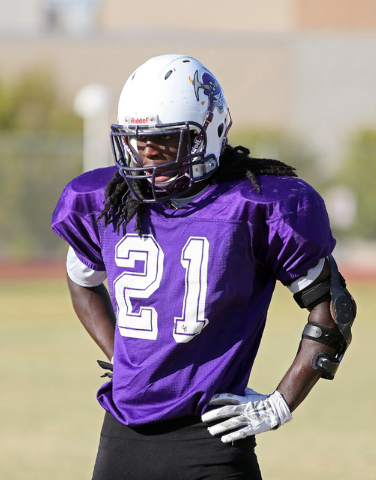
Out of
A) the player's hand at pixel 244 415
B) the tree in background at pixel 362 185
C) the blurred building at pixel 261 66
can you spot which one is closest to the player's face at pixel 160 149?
the player's hand at pixel 244 415

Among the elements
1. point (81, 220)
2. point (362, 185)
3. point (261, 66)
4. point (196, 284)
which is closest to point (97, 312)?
point (81, 220)

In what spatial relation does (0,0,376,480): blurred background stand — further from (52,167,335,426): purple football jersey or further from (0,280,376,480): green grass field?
(52,167,335,426): purple football jersey

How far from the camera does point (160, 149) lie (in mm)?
2566

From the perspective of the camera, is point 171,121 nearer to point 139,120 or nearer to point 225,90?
point 139,120

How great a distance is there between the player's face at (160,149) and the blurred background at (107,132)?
8.32 ft

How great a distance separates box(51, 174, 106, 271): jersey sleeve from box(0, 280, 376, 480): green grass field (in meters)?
2.09

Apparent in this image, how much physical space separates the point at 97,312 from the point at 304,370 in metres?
0.85

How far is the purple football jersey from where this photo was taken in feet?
8.07

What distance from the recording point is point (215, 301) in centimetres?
245

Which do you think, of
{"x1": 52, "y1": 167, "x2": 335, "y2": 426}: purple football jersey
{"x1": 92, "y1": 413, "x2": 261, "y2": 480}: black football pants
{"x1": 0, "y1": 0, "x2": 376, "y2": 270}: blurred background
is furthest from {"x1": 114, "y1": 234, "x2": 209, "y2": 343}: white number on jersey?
{"x1": 0, "y1": 0, "x2": 376, "y2": 270}: blurred background

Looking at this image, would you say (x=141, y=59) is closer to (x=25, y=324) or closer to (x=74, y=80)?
(x=74, y=80)

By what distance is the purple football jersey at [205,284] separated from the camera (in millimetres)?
2459

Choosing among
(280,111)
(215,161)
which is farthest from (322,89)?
(215,161)

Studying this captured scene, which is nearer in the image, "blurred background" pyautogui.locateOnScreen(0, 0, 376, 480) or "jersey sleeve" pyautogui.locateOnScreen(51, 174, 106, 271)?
"jersey sleeve" pyautogui.locateOnScreen(51, 174, 106, 271)
